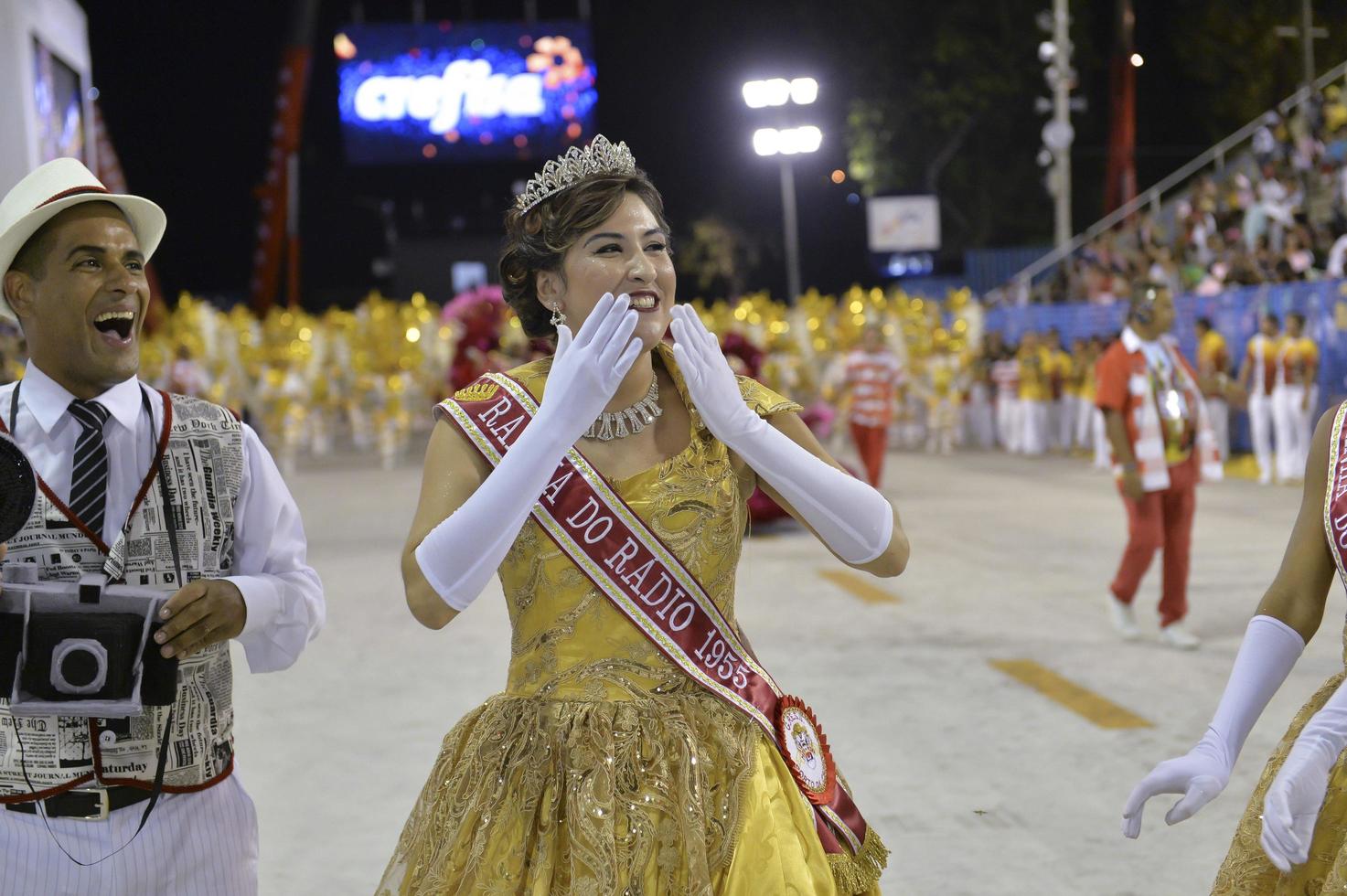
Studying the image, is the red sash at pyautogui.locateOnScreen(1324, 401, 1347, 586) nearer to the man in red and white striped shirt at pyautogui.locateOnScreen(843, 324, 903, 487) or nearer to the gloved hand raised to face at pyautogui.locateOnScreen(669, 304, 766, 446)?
the gloved hand raised to face at pyautogui.locateOnScreen(669, 304, 766, 446)

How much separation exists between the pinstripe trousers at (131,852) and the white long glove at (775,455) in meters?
1.03

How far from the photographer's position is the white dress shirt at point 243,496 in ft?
7.71

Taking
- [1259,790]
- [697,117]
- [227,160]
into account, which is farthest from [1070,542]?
[227,160]

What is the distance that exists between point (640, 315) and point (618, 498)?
29 centimetres

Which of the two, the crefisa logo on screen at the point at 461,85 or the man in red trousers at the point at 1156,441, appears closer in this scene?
the man in red trousers at the point at 1156,441

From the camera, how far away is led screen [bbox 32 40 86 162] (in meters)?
15.5

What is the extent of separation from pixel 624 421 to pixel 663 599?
1.05 ft

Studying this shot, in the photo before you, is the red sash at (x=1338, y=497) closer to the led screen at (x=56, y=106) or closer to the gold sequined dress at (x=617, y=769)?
the gold sequined dress at (x=617, y=769)

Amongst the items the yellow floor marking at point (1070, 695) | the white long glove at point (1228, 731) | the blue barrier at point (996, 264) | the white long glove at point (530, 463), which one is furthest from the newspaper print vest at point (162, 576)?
the blue barrier at point (996, 264)

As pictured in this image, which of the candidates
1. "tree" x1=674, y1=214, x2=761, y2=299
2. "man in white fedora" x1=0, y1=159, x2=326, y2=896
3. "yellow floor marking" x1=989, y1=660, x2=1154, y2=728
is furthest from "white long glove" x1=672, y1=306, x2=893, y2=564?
"tree" x1=674, y1=214, x2=761, y2=299

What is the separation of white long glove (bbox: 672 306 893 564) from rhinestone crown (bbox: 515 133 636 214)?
37cm

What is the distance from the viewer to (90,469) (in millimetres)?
2334

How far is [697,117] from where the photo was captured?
40.0 meters

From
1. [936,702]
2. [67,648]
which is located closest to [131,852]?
[67,648]
